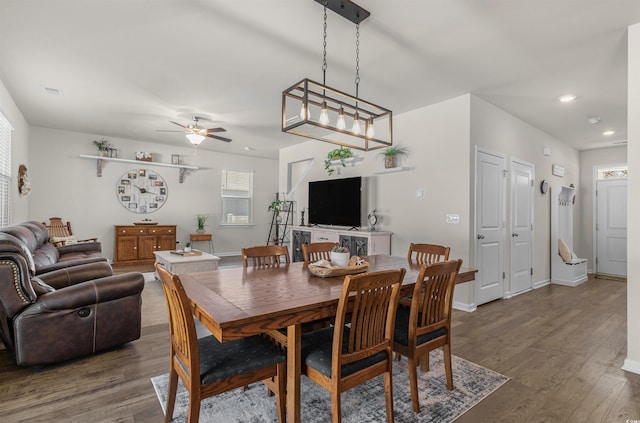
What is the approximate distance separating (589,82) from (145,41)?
467 cm

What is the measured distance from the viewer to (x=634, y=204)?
2.53 meters

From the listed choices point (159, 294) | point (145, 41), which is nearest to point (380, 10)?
point (145, 41)

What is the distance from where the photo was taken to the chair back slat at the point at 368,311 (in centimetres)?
158

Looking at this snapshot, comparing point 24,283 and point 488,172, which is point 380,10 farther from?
point 24,283

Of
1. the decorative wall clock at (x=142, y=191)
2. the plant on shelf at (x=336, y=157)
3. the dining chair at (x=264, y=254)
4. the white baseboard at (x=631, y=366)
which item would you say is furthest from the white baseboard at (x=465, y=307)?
the decorative wall clock at (x=142, y=191)

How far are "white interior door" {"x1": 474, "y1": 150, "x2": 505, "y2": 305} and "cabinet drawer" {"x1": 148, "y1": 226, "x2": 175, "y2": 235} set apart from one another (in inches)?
238

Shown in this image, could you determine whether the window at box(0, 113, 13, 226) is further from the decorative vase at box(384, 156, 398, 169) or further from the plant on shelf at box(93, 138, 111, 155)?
the decorative vase at box(384, 156, 398, 169)

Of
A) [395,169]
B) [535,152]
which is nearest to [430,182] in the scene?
[395,169]

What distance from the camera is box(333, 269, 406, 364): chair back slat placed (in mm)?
1577

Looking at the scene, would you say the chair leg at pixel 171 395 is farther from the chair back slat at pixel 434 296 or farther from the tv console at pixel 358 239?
the tv console at pixel 358 239

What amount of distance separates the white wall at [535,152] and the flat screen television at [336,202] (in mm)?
1872

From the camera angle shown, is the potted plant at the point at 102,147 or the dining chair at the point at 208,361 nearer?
the dining chair at the point at 208,361

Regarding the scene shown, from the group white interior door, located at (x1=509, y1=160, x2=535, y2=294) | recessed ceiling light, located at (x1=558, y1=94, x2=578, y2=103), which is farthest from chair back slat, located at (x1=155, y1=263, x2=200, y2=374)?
recessed ceiling light, located at (x1=558, y1=94, x2=578, y2=103)

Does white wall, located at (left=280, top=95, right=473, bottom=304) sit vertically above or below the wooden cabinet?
above
